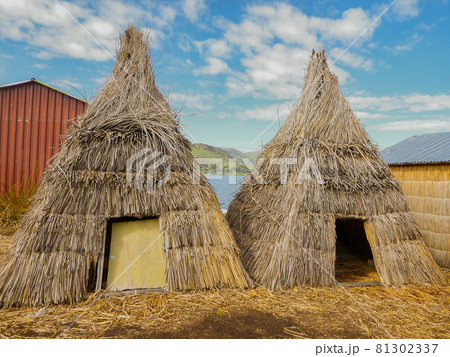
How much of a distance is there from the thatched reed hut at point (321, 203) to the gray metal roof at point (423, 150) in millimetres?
3054

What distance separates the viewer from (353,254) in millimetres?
9195

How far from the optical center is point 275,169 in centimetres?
613

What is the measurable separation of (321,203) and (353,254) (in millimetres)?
4604

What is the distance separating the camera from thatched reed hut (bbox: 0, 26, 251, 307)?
4.54m

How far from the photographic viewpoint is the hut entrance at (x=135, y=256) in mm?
5090

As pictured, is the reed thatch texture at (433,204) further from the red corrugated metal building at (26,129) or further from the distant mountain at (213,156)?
the red corrugated metal building at (26,129)

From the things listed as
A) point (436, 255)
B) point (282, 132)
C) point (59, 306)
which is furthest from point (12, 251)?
point (436, 255)

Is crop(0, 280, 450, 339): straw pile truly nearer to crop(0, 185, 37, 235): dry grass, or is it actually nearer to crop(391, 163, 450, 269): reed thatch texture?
crop(391, 163, 450, 269): reed thatch texture

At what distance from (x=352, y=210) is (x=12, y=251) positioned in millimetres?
5702

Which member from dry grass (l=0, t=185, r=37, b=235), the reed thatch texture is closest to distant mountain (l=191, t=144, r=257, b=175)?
the reed thatch texture

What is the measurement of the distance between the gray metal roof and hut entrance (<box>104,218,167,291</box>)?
7.30m

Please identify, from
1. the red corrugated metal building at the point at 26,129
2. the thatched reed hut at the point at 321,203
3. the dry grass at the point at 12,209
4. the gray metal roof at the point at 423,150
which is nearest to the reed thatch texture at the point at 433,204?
the gray metal roof at the point at 423,150

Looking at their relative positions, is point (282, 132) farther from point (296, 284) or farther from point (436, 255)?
point (436, 255)

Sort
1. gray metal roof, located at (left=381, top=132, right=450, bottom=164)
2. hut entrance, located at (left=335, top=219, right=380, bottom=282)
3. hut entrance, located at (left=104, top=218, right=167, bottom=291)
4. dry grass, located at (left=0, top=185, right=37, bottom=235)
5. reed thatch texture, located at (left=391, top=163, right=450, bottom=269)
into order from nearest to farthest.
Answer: hut entrance, located at (left=104, top=218, right=167, bottom=291) < hut entrance, located at (left=335, top=219, right=380, bottom=282) < reed thatch texture, located at (left=391, top=163, right=450, bottom=269) < gray metal roof, located at (left=381, top=132, right=450, bottom=164) < dry grass, located at (left=0, top=185, right=37, bottom=235)
